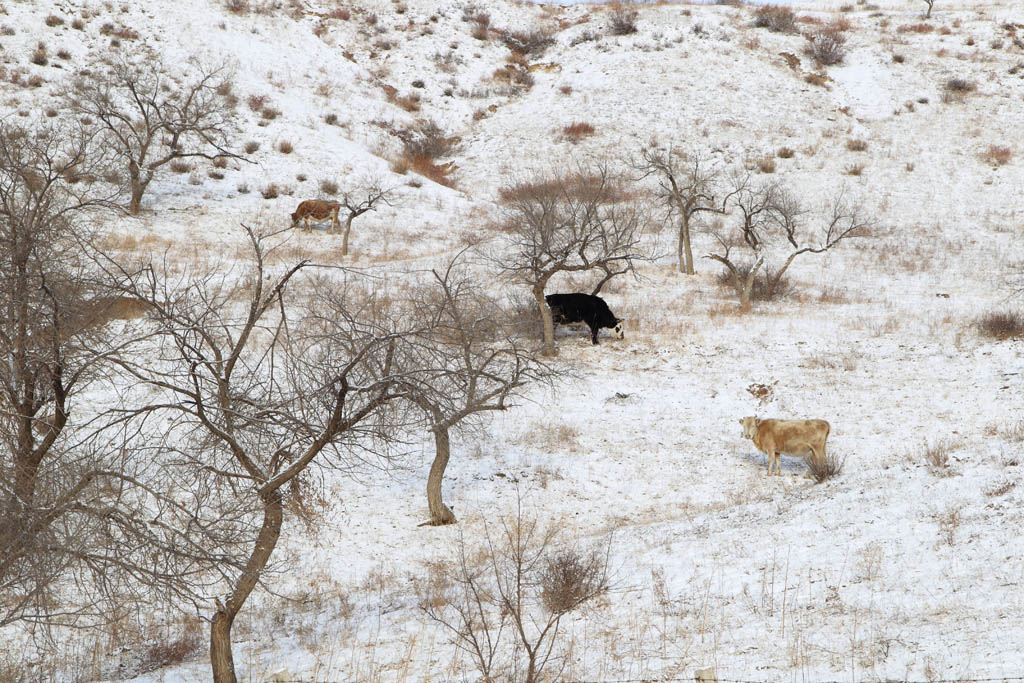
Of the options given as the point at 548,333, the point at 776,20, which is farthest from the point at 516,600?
the point at 776,20

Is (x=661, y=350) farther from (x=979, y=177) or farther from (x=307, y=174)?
(x=979, y=177)

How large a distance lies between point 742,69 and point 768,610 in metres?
41.2

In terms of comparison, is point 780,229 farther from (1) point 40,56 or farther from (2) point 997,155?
(1) point 40,56

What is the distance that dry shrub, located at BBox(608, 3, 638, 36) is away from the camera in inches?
1887

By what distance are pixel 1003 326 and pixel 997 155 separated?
69.8 feet

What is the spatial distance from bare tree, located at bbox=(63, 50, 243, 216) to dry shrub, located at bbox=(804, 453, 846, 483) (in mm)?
22110

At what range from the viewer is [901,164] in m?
35.8

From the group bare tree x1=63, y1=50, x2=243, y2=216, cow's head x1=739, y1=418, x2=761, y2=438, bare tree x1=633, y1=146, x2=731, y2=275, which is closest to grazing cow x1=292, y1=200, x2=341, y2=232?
bare tree x1=63, y1=50, x2=243, y2=216

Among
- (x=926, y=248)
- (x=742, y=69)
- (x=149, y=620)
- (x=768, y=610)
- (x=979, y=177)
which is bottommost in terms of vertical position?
(x=149, y=620)

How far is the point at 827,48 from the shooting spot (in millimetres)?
45062

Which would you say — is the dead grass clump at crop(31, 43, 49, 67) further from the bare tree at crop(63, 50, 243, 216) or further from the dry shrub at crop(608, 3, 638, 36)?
the dry shrub at crop(608, 3, 638, 36)

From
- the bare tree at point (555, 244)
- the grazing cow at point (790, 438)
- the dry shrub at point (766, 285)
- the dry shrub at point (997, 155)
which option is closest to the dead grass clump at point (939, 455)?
the grazing cow at point (790, 438)

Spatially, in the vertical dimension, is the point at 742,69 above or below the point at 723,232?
above

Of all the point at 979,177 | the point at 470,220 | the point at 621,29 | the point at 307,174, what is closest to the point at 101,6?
the point at 307,174
